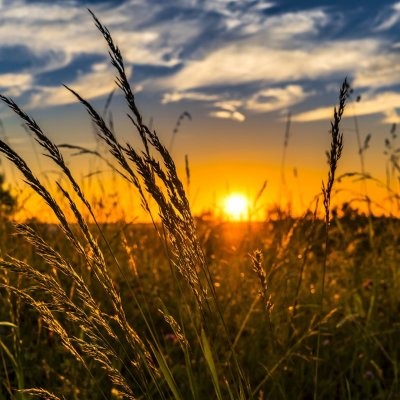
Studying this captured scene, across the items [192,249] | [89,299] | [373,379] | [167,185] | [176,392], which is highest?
[167,185]

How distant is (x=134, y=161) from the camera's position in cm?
131

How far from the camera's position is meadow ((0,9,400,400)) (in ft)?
4.42

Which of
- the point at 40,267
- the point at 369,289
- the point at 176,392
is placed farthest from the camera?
the point at 40,267

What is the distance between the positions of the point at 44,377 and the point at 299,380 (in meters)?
1.34

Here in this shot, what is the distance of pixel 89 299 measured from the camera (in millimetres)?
1336

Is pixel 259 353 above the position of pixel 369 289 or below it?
below

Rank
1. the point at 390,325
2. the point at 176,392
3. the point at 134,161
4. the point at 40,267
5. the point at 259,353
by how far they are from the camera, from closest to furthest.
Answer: the point at 134,161 < the point at 176,392 < the point at 259,353 < the point at 390,325 < the point at 40,267

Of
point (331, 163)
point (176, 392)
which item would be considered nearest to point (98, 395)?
point (176, 392)

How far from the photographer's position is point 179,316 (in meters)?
3.09

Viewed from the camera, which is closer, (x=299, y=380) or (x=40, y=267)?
(x=299, y=380)

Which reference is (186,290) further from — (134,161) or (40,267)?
(134,161)

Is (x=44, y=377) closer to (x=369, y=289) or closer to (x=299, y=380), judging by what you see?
(x=299, y=380)

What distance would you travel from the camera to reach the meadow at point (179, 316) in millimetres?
1348

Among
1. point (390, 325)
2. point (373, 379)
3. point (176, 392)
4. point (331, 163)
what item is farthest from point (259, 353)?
point (331, 163)
